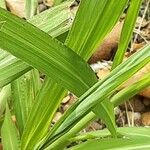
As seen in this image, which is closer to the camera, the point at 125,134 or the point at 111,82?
the point at 111,82

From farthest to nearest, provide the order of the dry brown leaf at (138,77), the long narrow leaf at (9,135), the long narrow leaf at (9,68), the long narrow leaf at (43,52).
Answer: the dry brown leaf at (138,77)
the long narrow leaf at (9,135)
the long narrow leaf at (9,68)
the long narrow leaf at (43,52)

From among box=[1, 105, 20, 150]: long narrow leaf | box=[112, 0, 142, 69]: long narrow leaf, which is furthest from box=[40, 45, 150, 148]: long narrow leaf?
box=[1, 105, 20, 150]: long narrow leaf

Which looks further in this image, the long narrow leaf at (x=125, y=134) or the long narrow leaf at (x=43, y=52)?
the long narrow leaf at (x=125, y=134)

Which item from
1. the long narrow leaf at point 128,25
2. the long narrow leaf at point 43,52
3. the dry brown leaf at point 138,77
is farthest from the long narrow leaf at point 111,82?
the dry brown leaf at point 138,77

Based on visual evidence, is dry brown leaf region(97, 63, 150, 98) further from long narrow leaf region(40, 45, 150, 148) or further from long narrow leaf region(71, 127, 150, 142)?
long narrow leaf region(40, 45, 150, 148)

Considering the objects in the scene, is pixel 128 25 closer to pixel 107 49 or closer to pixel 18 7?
pixel 107 49

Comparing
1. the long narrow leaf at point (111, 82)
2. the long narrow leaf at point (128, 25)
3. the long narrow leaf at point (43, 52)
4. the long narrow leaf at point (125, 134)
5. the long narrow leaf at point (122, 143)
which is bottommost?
the long narrow leaf at point (122, 143)

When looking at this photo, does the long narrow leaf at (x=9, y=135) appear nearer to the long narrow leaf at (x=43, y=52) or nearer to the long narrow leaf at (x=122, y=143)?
the long narrow leaf at (x=122, y=143)

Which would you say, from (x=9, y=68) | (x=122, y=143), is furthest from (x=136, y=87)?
(x=9, y=68)

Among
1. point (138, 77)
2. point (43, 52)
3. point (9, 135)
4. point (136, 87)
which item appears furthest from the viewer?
point (138, 77)

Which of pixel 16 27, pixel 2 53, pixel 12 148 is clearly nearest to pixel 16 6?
pixel 12 148

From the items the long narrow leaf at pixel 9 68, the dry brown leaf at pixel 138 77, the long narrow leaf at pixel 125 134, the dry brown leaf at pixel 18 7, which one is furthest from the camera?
the dry brown leaf at pixel 18 7
